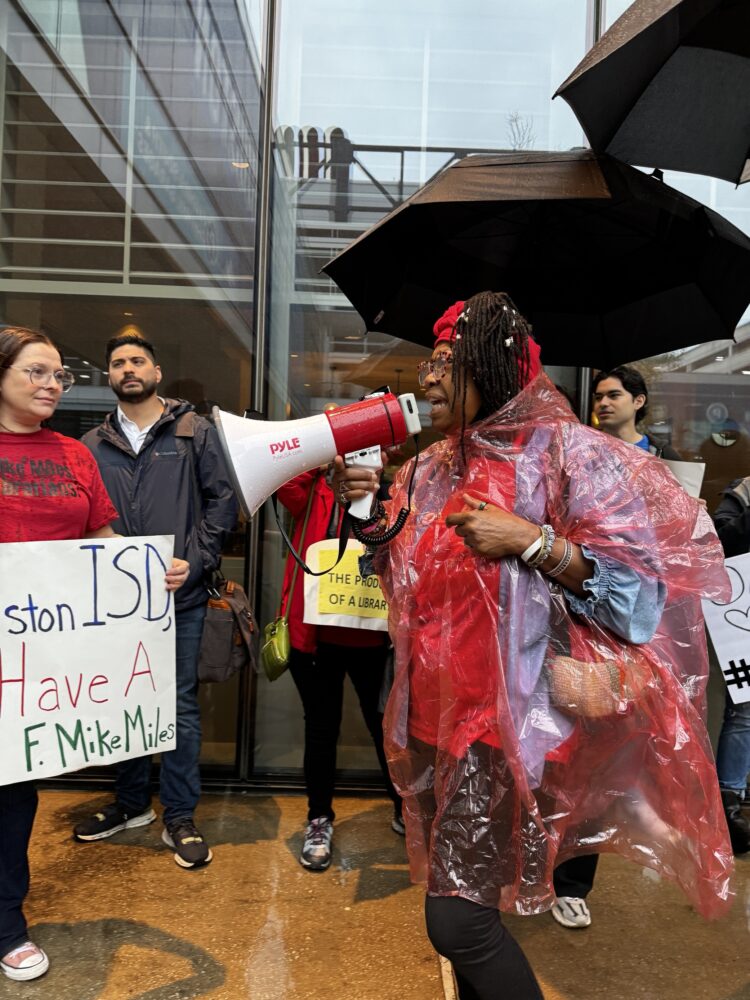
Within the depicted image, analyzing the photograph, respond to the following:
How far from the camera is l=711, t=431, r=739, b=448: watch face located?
3719mm

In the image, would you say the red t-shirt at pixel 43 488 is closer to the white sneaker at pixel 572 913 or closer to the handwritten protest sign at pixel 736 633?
the white sneaker at pixel 572 913

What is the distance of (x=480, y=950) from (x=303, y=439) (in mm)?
1147

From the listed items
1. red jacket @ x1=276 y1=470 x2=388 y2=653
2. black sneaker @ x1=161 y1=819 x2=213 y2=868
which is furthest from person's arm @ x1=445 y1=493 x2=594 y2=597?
black sneaker @ x1=161 y1=819 x2=213 y2=868

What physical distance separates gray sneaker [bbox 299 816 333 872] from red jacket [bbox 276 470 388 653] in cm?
69

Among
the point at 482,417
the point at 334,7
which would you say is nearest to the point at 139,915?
the point at 482,417

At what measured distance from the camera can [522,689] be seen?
5.22 feet

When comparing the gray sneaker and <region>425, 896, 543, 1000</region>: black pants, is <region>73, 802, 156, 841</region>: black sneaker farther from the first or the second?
<region>425, 896, 543, 1000</region>: black pants

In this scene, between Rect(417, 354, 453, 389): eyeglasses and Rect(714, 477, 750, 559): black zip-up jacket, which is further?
Rect(714, 477, 750, 559): black zip-up jacket

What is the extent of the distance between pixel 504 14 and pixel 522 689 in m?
3.45

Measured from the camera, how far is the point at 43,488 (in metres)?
2.32

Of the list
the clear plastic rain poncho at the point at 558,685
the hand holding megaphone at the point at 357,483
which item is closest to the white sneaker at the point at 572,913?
the clear plastic rain poncho at the point at 558,685

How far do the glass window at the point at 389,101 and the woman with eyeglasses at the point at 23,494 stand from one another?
1.50 metres

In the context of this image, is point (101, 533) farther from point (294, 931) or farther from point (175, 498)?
point (294, 931)

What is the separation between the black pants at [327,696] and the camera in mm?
3016
